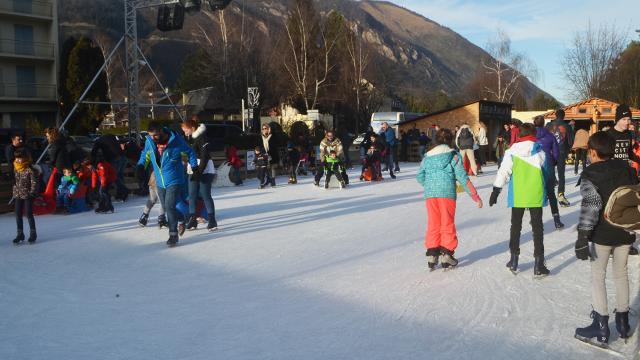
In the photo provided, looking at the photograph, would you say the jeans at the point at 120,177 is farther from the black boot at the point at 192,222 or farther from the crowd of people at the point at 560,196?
the crowd of people at the point at 560,196

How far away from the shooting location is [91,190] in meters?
12.6

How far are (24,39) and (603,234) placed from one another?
123 feet

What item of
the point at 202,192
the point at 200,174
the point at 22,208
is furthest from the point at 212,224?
the point at 22,208

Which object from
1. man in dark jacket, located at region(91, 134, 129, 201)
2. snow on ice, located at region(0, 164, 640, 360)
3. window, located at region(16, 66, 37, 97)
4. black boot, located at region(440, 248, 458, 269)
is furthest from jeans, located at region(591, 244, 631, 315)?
window, located at region(16, 66, 37, 97)

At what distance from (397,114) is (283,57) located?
41.9 feet

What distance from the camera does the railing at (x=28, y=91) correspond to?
33.6 metres

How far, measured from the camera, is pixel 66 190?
12.1m

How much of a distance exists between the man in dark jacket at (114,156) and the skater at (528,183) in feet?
30.4

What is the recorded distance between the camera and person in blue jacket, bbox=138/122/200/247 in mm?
8023

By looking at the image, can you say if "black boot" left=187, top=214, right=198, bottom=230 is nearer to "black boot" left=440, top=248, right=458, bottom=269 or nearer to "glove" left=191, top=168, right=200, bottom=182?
"glove" left=191, top=168, right=200, bottom=182

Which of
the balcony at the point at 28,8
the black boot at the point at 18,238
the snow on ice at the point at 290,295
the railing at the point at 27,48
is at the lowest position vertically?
the snow on ice at the point at 290,295

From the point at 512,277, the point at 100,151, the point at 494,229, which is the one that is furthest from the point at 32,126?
the point at 512,277

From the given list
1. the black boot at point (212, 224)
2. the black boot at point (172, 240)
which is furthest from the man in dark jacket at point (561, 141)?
the black boot at point (172, 240)

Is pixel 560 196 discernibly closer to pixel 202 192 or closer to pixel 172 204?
pixel 202 192
